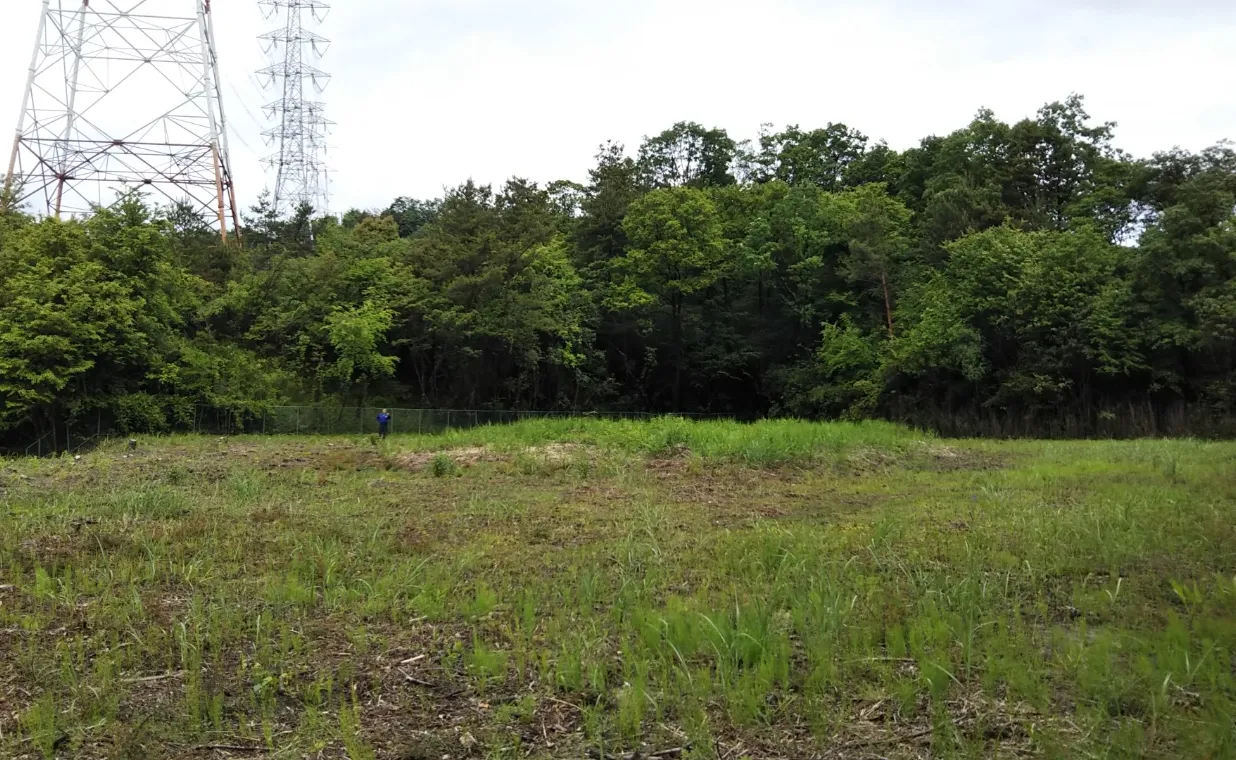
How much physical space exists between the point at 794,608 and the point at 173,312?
25663 mm

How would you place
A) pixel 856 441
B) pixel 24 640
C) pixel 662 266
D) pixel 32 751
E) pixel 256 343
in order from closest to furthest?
pixel 32 751 < pixel 24 640 < pixel 856 441 < pixel 256 343 < pixel 662 266

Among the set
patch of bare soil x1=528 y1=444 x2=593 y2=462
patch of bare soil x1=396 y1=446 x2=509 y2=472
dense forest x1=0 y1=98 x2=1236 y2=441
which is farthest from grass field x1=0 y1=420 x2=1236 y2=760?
dense forest x1=0 y1=98 x2=1236 y2=441

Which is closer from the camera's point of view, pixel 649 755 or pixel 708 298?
pixel 649 755

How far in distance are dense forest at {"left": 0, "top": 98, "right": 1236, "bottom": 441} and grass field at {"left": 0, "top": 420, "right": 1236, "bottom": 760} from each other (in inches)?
619

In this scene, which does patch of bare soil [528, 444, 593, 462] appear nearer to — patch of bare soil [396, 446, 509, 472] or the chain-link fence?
patch of bare soil [396, 446, 509, 472]

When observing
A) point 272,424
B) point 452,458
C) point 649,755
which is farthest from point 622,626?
point 272,424

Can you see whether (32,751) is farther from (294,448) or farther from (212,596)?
(294,448)

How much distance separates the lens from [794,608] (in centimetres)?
538

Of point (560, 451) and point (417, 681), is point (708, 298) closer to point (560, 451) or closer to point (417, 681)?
point (560, 451)

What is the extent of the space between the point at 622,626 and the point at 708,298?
35343 millimetres

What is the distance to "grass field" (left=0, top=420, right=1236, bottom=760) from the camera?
3.82 meters

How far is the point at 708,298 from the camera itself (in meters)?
39.9

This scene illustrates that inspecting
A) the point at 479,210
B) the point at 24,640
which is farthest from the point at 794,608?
the point at 479,210

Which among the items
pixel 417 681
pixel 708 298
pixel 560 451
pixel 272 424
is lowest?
pixel 417 681
